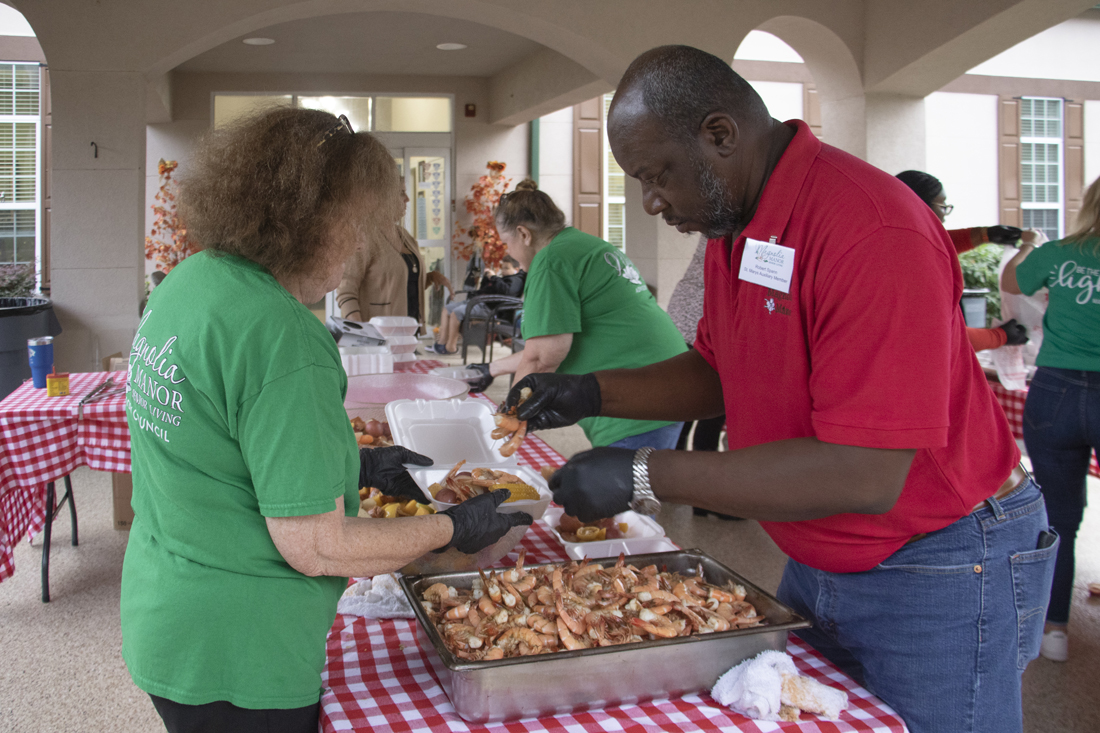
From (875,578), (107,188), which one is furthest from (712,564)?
(107,188)

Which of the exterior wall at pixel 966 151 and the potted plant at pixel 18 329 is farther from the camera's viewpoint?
the exterior wall at pixel 966 151

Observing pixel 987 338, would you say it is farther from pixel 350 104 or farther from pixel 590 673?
pixel 350 104

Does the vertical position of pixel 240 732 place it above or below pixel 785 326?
below

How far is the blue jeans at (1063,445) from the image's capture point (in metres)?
2.61

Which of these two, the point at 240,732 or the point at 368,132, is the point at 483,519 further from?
the point at 368,132

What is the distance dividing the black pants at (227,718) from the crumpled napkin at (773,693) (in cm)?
55

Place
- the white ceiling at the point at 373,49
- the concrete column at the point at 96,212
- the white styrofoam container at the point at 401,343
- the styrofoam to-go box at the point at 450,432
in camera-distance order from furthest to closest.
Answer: the white ceiling at the point at 373,49 → the concrete column at the point at 96,212 → the white styrofoam container at the point at 401,343 → the styrofoam to-go box at the point at 450,432

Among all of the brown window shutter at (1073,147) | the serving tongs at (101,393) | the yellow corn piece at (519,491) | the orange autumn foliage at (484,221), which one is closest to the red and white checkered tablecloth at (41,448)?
the serving tongs at (101,393)

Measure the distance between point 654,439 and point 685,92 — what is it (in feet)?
5.70

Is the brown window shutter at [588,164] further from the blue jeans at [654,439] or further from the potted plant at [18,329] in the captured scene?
the blue jeans at [654,439]

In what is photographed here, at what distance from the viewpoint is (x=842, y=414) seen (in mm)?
978

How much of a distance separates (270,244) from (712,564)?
2.80 ft

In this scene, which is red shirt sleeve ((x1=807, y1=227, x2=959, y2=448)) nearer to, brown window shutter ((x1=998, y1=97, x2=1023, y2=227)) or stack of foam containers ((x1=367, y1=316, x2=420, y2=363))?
stack of foam containers ((x1=367, y1=316, x2=420, y2=363))

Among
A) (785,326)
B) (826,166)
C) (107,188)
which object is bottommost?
(785,326)
